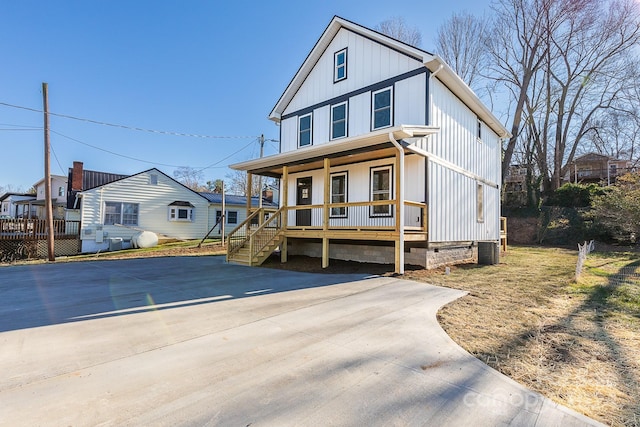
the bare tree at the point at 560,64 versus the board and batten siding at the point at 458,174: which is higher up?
the bare tree at the point at 560,64

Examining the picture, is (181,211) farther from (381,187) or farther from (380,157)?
(380,157)

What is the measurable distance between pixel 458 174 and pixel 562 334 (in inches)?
Result: 334

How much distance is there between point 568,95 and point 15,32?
34.8m

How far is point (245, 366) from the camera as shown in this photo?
305cm

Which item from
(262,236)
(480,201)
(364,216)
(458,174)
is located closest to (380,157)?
(364,216)

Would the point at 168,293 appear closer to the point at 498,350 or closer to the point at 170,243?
the point at 498,350

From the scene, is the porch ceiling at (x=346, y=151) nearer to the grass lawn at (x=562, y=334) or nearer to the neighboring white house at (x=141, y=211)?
the grass lawn at (x=562, y=334)

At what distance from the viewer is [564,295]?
639cm

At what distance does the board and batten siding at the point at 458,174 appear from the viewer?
1024 cm

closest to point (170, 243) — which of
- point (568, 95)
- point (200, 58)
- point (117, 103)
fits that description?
point (117, 103)

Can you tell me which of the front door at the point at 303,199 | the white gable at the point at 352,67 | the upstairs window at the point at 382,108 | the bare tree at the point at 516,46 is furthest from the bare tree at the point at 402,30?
the front door at the point at 303,199

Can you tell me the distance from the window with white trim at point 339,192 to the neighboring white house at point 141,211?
45.5 ft

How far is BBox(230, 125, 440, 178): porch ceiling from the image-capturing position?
8.42 m

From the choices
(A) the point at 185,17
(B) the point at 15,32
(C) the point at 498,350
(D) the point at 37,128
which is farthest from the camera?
(D) the point at 37,128
